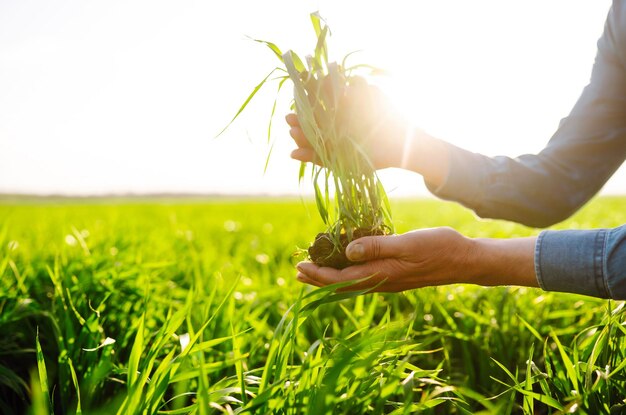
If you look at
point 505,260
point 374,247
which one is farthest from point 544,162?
point 374,247

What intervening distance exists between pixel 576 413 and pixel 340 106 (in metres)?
1.09

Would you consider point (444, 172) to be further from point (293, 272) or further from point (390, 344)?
A: point (293, 272)

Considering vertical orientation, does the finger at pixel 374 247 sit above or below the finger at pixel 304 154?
below

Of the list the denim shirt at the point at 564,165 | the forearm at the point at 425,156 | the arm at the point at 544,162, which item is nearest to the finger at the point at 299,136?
the arm at the point at 544,162

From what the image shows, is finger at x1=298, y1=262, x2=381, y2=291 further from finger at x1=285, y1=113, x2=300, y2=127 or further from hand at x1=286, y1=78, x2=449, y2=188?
finger at x1=285, y1=113, x2=300, y2=127

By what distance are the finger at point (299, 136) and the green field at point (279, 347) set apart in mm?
268

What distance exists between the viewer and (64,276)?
238cm

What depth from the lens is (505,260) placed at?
1546 mm

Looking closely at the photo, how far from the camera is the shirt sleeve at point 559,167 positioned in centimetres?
194

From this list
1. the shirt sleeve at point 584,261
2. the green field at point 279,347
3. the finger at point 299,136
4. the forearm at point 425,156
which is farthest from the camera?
the forearm at point 425,156

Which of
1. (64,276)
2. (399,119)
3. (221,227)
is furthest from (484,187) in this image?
(221,227)

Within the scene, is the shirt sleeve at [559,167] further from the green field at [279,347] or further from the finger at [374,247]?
the finger at [374,247]

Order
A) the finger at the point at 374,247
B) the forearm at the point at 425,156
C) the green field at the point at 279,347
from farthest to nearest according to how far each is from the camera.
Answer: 1. the forearm at the point at 425,156
2. the finger at the point at 374,247
3. the green field at the point at 279,347

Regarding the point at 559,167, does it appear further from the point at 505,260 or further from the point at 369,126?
the point at 369,126
